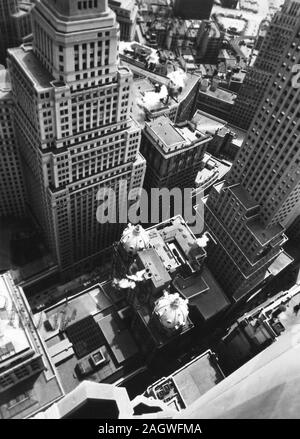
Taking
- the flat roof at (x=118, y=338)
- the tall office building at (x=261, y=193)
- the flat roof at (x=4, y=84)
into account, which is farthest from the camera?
the flat roof at (x=118, y=338)

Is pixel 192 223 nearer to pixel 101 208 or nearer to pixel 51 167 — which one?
pixel 101 208

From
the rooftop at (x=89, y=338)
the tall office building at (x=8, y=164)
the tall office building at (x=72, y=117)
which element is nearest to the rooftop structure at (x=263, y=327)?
the rooftop at (x=89, y=338)

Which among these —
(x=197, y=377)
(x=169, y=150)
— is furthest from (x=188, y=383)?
(x=169, y=150)

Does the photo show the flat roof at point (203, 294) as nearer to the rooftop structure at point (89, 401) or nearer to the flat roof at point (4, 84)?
the flat roof at point (4, 84)

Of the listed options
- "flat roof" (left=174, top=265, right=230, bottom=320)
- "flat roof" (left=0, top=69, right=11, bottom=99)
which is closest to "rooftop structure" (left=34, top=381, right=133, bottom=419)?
"flat roof" (left=174, top=265, right=230, bottom=320)

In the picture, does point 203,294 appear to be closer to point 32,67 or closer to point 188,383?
point 188,383
